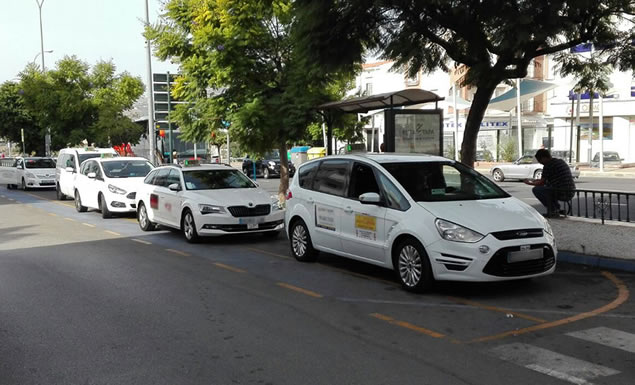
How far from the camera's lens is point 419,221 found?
7918 millimetres

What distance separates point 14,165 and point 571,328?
3210cm

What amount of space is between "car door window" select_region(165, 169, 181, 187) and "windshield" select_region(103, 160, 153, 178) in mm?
4675

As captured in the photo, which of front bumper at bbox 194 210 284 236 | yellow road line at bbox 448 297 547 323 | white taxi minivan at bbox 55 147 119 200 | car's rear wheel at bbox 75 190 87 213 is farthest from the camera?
white taxi minivan at bbox 55 147 119 200

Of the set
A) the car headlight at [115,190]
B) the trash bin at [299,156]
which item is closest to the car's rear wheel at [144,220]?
the car headlight at [115,190]

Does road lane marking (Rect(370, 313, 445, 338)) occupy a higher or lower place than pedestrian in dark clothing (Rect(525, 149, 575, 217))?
lower

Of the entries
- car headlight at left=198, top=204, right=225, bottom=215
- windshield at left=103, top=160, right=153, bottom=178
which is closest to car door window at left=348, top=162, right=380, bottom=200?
car headlight at left=198, top=204, right=225, bottom=215

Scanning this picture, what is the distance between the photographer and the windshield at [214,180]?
13461 millimetres

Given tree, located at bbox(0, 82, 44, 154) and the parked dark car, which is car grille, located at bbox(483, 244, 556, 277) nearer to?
the parked dark car

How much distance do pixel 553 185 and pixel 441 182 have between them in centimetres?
409

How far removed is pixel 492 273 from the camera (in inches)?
296

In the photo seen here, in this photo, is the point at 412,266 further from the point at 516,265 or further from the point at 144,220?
the point at 144,220

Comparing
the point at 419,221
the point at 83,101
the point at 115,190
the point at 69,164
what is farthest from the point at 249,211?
the point at 83,101

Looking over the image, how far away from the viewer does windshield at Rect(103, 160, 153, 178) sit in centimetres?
1839

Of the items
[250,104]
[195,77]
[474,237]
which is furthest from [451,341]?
[195,77]
